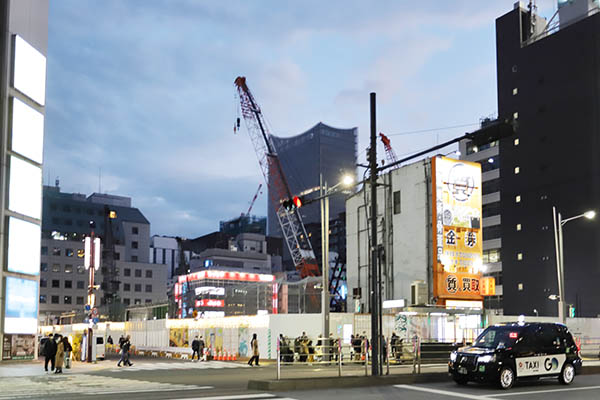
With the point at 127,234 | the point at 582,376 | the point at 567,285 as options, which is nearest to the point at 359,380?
the point at 582,376

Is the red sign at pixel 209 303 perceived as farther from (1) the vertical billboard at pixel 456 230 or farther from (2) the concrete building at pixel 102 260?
(1) the vertical billboard at pixel 456 230

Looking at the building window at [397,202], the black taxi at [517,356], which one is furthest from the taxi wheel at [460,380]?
the building window at [397,202]

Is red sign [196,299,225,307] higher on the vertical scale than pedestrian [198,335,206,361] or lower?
higher

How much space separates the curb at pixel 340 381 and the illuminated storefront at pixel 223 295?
25972 mm

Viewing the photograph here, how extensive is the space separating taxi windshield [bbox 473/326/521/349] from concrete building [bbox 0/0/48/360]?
31369 mm

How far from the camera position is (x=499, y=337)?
21.2 metres

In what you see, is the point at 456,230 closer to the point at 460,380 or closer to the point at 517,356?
the point at 460,380

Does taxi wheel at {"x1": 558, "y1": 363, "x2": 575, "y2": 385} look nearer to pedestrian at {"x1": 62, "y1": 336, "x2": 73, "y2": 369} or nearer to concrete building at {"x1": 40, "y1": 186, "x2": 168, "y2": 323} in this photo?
pedestrian at {"x1": 62, "y1": 336, "x2": 73, "y2": 369}

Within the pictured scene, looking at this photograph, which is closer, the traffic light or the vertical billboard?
the traffic light

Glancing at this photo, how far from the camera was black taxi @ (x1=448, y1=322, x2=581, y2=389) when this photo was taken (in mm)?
19875

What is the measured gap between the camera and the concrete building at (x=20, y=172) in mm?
42969

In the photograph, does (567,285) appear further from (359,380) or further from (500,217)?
(359,380)

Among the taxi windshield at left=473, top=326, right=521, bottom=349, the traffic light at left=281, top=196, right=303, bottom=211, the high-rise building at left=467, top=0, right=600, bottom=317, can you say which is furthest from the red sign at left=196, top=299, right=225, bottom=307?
the taxi windshield at left=473, top=326, right=521, bottom=349

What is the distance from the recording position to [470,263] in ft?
151
